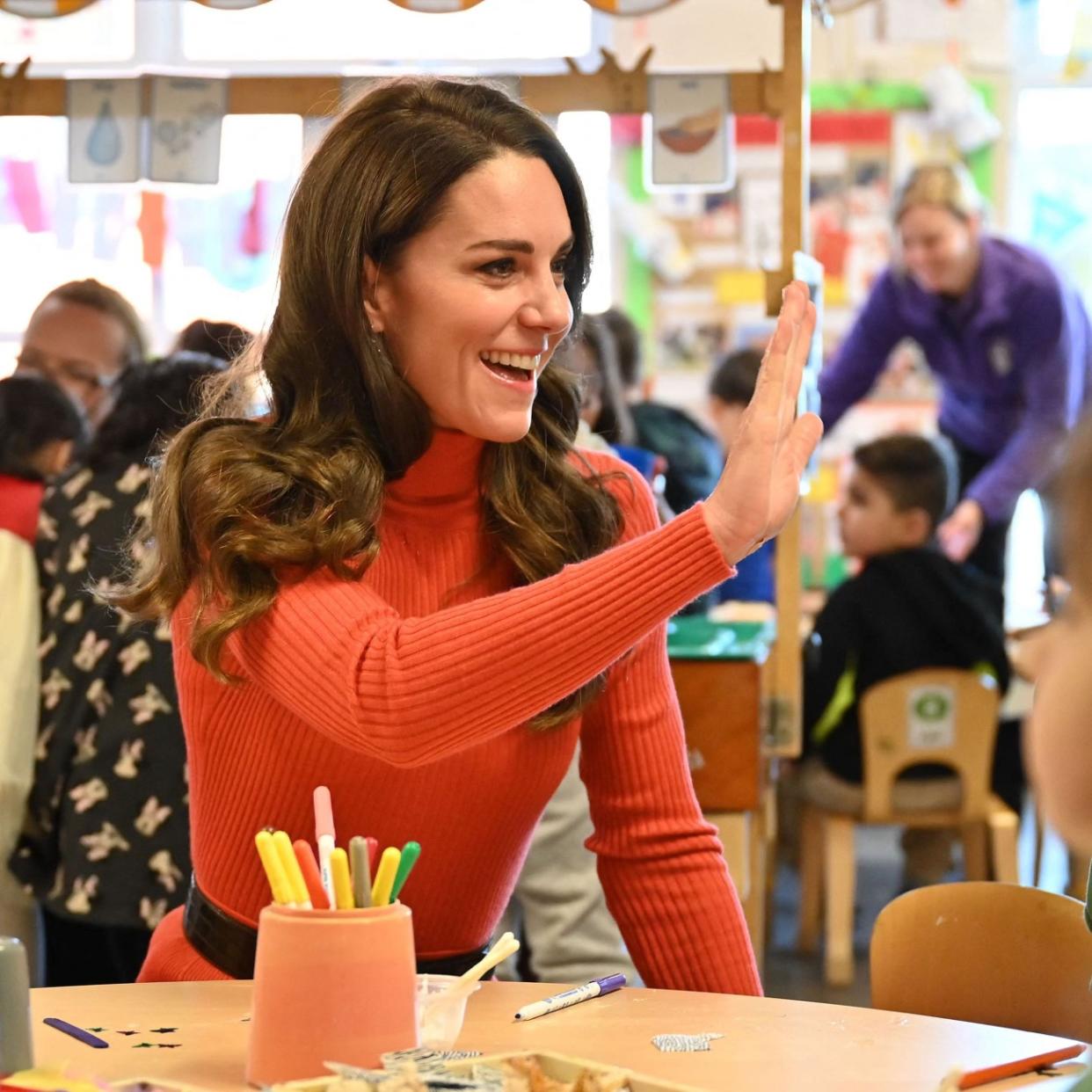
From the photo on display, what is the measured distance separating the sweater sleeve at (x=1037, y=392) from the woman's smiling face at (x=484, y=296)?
2751mm

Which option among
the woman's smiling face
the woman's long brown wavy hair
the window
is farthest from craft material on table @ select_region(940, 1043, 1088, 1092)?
the window

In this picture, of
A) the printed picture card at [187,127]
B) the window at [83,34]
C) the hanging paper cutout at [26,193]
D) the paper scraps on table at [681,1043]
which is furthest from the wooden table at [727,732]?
the hanging paper cutout at [26,193]

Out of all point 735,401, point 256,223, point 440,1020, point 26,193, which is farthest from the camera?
point 256,223

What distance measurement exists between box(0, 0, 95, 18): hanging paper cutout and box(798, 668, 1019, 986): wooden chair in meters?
2.09

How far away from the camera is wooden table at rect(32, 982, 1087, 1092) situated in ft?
3.42

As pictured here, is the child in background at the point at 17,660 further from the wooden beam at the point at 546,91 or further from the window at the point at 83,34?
the window at the point at 83,34

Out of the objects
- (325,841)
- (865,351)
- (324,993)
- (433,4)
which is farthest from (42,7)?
(865,351)

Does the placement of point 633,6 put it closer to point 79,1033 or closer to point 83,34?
point 79,1033

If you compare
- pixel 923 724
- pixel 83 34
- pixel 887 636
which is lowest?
pixel 923 724

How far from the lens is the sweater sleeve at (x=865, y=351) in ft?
14.2

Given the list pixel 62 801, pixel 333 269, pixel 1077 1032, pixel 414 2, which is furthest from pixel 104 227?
pixel 1077 1032

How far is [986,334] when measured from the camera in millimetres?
4125

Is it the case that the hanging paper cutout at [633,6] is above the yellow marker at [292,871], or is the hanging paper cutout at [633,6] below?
above

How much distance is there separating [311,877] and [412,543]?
1.66 ft
